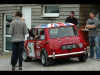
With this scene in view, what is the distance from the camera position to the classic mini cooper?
976 centimetres

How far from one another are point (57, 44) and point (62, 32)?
28.2 inches

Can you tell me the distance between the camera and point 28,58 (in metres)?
11.8

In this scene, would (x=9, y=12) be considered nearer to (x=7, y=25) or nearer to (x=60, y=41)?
(x=7, y=25)

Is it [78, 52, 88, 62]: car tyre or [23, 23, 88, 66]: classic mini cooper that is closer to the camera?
[23, 23, 88, 66]: classic mini cooper

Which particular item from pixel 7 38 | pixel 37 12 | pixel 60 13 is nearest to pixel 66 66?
pixel 60 13

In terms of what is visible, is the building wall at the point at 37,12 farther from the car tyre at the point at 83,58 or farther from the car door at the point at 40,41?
the car door at the point at 40,41

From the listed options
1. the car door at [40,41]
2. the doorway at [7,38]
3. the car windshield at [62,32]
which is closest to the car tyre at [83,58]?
the car windshield at [62,32]

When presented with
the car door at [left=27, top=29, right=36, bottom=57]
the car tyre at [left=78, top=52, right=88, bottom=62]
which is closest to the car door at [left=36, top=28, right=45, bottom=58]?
the car door at [left=27, top=29, right=36, bottom=57]

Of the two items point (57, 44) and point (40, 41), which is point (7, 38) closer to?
point (40, 41)

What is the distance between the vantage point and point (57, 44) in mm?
9789

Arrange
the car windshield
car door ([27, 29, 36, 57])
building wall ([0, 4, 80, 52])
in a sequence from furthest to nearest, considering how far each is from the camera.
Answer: building wall ([0, 4, 80, 52]) → car door ([27, 29, 36, 57]) → the car windshield

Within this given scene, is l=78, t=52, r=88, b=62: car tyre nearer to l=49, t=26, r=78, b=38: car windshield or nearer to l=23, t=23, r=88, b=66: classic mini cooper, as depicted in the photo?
Result: l=23, t=23, r=88, b=66: classic mini cooper

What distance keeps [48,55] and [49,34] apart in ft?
2.87

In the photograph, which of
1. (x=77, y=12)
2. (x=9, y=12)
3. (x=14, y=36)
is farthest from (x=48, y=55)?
(x=9, y=12)
